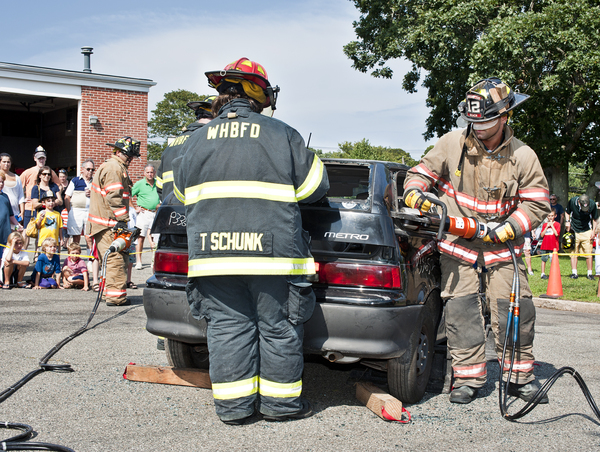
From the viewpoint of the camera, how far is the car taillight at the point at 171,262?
3863 millimetres

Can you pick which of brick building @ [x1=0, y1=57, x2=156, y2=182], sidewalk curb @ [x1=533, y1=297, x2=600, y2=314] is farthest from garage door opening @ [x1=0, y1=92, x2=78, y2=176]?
sidewalk curb @ [x1=533, y1=297, x2=600, y2=314]

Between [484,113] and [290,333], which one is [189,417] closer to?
[290,333]

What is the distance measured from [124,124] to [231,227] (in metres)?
18.3

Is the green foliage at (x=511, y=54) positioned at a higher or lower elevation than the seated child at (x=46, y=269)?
higher

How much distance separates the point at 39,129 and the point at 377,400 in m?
30.1

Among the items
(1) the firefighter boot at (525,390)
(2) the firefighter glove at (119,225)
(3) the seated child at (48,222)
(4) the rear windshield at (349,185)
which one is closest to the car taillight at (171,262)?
(4) the rear windshield at (349,185)

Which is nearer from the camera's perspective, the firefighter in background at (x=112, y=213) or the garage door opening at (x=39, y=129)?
the firefighter in background at (x=112, y=213)

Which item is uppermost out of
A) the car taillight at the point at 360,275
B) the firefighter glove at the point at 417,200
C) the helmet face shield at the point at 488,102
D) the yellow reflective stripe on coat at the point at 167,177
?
the helmet face shield at the point at 488,102

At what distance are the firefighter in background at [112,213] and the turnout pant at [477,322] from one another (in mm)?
4595

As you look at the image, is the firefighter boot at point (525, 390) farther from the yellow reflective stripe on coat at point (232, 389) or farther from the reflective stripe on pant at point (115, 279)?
the reflective stripe on pant at point (115, 279)

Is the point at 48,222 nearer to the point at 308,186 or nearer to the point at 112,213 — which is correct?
the point at 112,213

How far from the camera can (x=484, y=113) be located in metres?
3.95

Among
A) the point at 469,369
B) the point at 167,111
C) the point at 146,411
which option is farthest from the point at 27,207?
the point at 167,111

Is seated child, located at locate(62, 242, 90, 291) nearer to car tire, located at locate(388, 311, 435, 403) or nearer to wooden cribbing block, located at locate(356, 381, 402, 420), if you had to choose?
wooden cribbing block, located at locate(356, 381, 402, 420)
